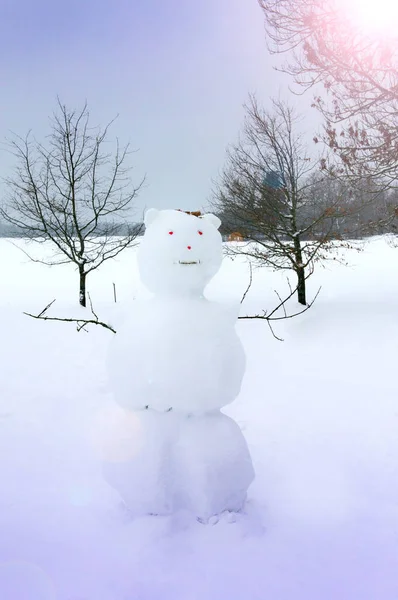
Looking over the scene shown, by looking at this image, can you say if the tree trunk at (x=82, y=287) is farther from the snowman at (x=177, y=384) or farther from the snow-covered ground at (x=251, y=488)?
the snowman at (x=177, y=384)

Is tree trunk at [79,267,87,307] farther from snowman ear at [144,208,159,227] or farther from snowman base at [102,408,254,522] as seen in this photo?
snowman base at [102,408,254,522]

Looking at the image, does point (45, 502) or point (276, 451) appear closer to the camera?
point (45, 502)

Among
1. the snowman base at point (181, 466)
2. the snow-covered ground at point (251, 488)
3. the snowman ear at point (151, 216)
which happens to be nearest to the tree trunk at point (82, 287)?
the snow-covered ground at point (251, 488)

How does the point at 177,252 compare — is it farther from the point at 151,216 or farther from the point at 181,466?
the point at 181,466

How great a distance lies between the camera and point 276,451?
13.7 ft

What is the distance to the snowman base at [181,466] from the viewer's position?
8.49ft

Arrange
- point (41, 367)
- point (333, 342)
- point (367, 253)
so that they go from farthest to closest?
point (367, 253) < point (333, 342) < point (41, 367)

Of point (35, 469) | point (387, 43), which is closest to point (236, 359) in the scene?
point (35, 469)

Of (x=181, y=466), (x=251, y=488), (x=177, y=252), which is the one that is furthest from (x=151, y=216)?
(x=251, y=488)

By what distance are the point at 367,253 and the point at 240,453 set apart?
20.4 m

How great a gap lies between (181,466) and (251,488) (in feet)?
3.54

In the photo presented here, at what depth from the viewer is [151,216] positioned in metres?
2.73

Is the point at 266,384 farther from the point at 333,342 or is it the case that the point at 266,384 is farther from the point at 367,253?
the point at 367,253

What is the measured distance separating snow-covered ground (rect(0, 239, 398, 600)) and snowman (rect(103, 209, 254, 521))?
227 mm
